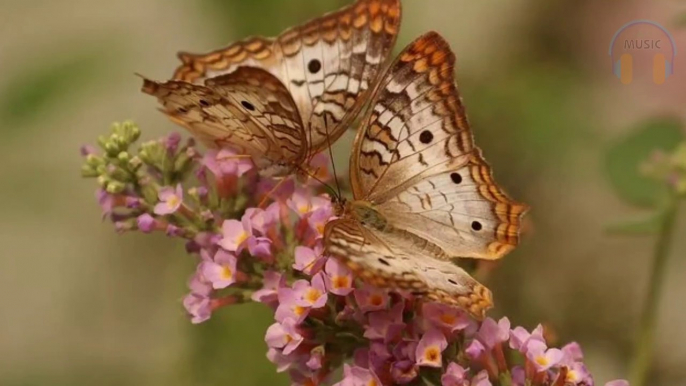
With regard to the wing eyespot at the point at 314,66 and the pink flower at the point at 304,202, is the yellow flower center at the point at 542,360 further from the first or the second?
the wing eyespot at the point at 314,66

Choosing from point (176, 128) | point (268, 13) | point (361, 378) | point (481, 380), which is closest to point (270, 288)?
point (361, 378)

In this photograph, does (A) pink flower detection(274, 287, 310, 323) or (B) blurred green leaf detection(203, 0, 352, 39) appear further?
(B) blurred green leaf detection(203, 0, 352, 39)

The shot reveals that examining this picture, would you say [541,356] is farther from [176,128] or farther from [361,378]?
[176,128]

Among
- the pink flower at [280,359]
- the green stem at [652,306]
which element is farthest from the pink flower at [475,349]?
the green stem at [652,306]

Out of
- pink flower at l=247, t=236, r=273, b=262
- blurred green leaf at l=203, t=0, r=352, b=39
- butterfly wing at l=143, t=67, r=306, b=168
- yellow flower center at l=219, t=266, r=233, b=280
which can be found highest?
blurred green leaf at l=203, t=0, r=352, b=39

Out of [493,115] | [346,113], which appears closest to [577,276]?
[493,115]

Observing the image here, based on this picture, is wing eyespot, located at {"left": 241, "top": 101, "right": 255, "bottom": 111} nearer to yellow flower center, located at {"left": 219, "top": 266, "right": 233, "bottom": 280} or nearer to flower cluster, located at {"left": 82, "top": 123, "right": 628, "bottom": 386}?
flower cluster, located at {"left": 82, "top": 123, "right": 628, "bottom": 386}

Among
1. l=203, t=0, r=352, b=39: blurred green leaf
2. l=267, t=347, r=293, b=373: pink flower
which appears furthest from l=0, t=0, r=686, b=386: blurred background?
l=267, t=347, r=293, b=373: pink flower

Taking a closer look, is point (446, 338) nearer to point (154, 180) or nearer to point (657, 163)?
point (154, 180)
